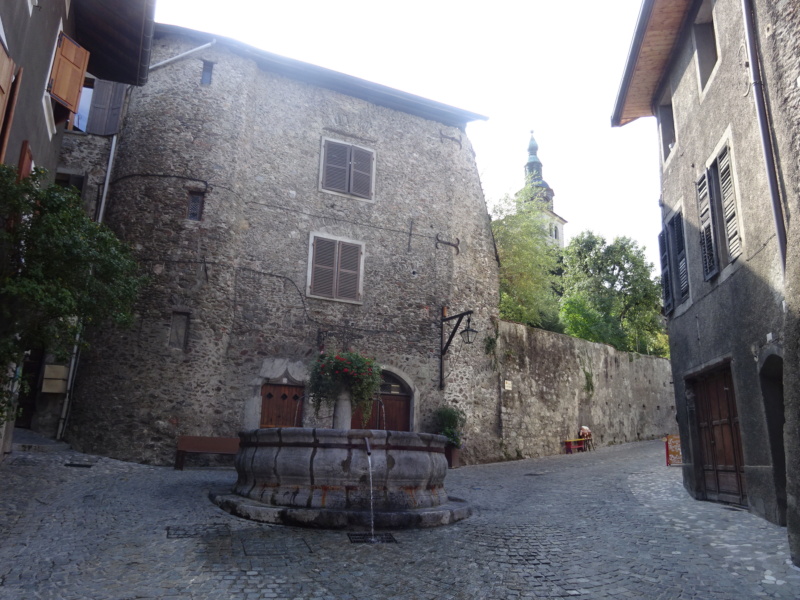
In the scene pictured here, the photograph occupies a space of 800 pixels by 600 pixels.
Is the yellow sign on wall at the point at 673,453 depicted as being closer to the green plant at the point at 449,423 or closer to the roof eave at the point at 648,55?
the green plant at the point at 449,423

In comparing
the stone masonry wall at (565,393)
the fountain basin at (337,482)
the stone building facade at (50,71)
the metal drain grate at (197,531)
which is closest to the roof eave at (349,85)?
the stone building facade at (50,71)

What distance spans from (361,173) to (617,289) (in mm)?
21883

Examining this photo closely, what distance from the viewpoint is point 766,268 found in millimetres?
6746

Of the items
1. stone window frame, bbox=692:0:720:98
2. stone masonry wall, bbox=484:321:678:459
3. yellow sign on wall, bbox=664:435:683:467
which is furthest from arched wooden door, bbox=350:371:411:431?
stone window frame, bbox=692:0:720:98

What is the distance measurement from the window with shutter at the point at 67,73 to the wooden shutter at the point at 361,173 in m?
6.54

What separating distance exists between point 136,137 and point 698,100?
33.9 feet

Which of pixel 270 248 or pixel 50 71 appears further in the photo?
pixel 270 248

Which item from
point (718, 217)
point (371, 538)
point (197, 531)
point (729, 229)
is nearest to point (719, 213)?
point (718, 217)

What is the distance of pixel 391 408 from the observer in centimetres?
1398

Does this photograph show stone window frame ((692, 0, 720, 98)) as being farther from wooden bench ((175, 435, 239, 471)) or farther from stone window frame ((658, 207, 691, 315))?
wooden bench ((175, 435, 239, 471))

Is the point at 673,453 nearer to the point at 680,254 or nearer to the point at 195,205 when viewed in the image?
the point at 680,254

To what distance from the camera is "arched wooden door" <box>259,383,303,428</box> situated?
1259 cm

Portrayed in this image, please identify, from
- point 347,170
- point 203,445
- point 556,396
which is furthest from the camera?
point 556,396

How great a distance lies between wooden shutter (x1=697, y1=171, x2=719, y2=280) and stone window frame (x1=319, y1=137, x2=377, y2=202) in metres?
7.74
